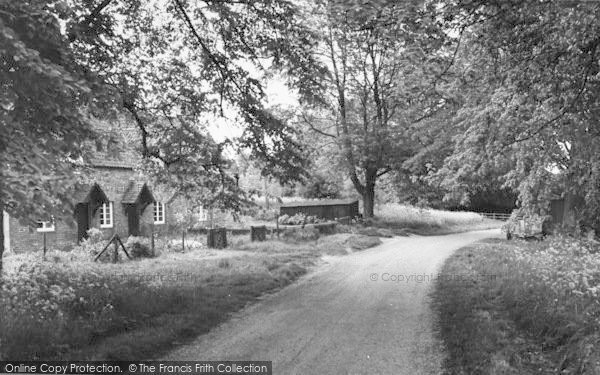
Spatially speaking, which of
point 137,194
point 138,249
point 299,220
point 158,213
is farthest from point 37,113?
point 299,220

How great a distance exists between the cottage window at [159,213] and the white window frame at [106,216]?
370 cm

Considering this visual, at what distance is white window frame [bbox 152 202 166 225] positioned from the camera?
95.1 feet

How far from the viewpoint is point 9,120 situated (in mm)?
5027

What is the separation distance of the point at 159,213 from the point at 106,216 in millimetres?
4207

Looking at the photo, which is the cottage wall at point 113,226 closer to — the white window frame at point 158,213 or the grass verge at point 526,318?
the white window frame at point 158,213

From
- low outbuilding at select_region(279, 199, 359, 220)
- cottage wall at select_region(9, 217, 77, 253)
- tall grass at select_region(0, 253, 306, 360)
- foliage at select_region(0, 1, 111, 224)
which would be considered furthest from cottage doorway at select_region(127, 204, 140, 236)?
foliage at select_region(0, 1, 111, 224)

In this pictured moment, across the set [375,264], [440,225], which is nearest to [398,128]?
[440,225]

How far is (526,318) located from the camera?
26.4 feet

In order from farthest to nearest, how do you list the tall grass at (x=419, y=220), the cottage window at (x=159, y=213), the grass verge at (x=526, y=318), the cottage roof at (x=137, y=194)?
the tall grass at (x=419, y=220)
the cottage window at (x=159, y=213)
the cottage roof at (x=137, y=194)
the grass verge at (x=526, y=318)

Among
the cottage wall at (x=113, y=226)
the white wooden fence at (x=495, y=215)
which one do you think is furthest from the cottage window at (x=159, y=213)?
the white wooden fence at (x=495, y=215)

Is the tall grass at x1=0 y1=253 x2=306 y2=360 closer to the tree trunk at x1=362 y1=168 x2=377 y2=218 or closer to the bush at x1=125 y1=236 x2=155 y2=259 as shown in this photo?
the bush at x1=125 y1=236 x2=155 y2=259

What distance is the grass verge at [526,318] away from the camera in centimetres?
614

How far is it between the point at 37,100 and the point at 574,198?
17.8m

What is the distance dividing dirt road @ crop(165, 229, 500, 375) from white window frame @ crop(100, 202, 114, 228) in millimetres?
15739
